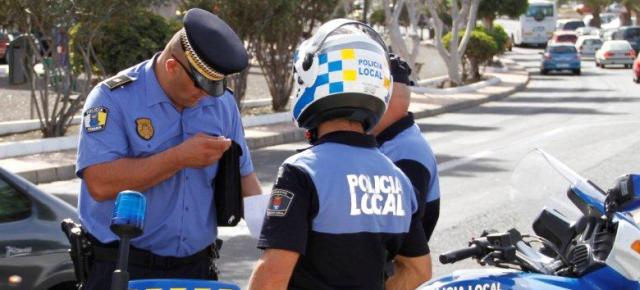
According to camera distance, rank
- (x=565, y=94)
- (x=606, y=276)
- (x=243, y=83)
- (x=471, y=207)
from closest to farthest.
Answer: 1. (x=606, y=276)
2. (x=471, y=207)
3. (x=243, y=83)
4. (x=565, y=94)

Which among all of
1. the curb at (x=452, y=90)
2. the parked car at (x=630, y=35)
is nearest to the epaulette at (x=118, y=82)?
the curb at (x=452, y=90)

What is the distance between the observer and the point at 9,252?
5922 millimetres

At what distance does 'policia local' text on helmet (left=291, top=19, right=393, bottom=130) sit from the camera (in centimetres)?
330

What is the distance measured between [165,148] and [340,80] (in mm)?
1033

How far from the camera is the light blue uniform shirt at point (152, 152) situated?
4086mm

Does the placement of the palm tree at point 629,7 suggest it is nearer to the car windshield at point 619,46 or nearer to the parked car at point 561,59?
the car windshield at point 619,46

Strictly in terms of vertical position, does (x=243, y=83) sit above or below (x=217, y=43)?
below

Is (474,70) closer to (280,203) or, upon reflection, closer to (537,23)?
(537,23)

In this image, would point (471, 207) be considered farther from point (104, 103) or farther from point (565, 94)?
point (565, 94)

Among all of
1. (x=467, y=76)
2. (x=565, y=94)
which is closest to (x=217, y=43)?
(x=565, y=94)

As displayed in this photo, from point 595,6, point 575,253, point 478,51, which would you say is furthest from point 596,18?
point 575,253

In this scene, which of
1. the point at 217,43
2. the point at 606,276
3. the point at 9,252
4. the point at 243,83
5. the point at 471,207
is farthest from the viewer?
the point at 243,83

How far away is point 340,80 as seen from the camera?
3303 mm

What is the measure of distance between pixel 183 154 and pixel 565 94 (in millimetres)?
32506
